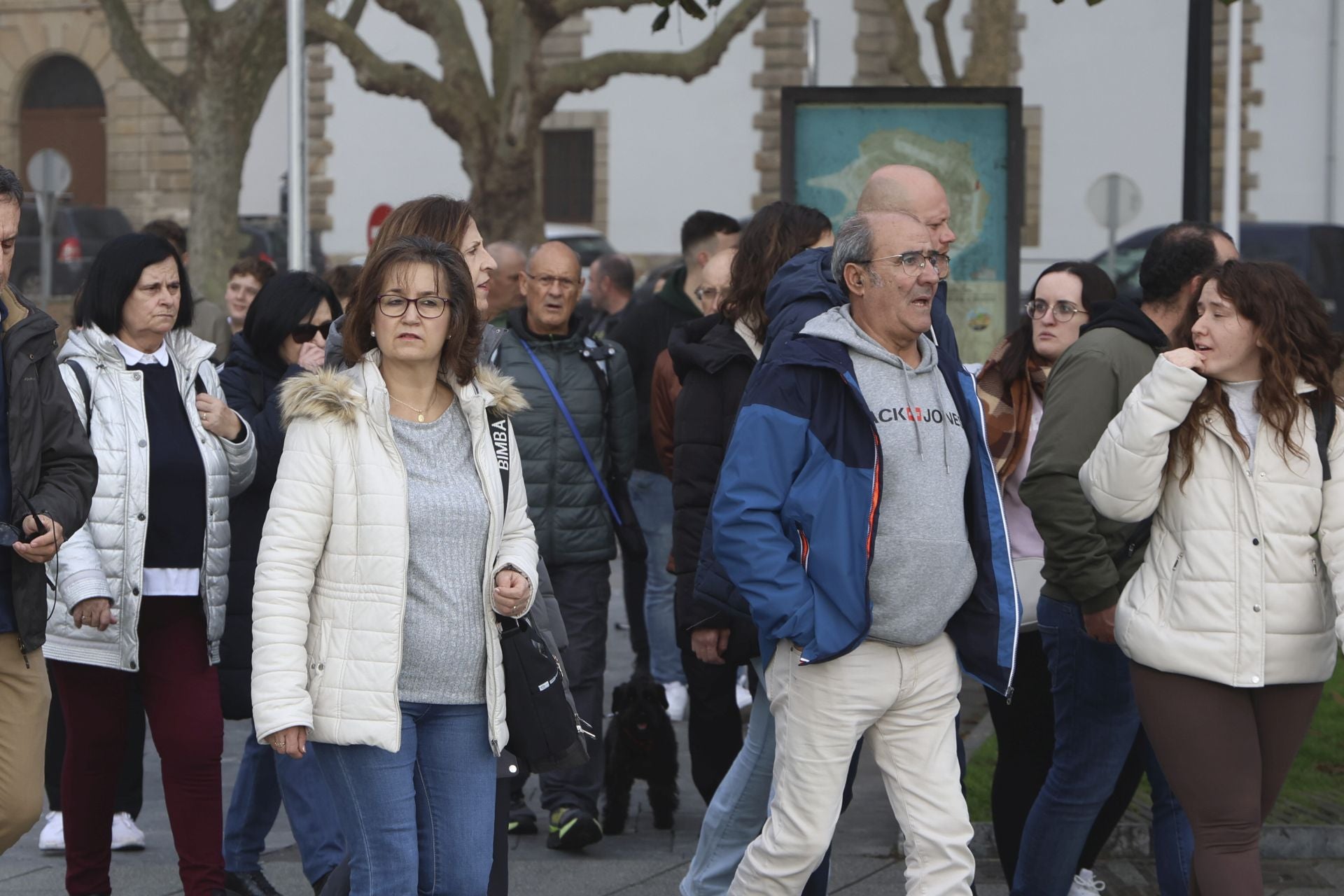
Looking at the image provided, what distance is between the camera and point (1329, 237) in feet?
85.1

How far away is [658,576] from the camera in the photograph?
336 inches

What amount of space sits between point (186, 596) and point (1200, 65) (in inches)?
284

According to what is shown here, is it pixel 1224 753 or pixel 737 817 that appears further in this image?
pixel 737 817

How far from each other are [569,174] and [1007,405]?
1229 inches

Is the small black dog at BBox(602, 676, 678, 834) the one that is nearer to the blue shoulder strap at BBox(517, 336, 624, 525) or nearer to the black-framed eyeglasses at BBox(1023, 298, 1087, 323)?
the blue shoulder strap at BBox(517, 336, 624, 525)

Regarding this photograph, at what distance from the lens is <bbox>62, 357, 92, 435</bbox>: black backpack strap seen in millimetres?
5055

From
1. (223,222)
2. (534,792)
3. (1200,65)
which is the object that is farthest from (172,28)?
(534,792)

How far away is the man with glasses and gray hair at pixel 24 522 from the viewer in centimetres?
436

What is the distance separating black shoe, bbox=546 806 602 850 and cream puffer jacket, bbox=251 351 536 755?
6.90ft

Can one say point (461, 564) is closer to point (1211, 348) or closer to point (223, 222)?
point (1211, 348)

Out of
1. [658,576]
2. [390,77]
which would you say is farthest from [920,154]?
[390,77]

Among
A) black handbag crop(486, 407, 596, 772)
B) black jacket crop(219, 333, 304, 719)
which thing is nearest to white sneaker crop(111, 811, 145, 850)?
black jacket crop(219, 333, 304, 719)

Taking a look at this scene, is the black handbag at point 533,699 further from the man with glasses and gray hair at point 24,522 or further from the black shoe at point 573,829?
the black shoe at point 573,829

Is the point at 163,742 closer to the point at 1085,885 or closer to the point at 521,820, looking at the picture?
the point at 521,820
